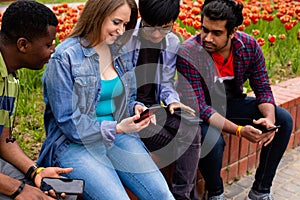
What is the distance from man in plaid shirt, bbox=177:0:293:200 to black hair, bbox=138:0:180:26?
10.8 inches

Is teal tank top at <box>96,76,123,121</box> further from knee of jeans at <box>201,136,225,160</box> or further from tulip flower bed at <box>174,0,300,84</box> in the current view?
tulip flower bed at <box>174,0,300,84</box>

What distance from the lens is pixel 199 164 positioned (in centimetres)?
296

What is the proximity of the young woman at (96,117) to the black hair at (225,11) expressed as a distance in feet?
1.90

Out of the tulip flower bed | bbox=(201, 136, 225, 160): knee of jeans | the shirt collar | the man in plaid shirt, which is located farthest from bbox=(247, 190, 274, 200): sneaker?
the tulip flower bed

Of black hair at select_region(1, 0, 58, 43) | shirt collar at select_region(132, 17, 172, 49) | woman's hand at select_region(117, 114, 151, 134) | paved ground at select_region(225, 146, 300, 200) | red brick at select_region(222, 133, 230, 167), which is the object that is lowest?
paved ground at select_region(225, 146, 300, 200)

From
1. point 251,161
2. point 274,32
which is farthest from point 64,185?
point 274,32

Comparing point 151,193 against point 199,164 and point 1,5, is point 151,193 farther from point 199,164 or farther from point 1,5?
point 1,5

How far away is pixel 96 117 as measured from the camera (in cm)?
254

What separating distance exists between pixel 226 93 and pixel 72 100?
127 cm

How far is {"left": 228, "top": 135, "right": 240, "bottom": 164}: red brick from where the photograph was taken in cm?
341

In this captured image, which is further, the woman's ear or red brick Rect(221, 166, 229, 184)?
red brick Rect(221, 166, 229, 184)

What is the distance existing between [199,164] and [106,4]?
1144 mm

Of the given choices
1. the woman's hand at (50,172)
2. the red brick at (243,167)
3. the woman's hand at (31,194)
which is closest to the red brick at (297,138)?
the red brick at (243,167)

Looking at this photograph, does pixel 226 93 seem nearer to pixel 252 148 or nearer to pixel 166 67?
pixel 166 67
